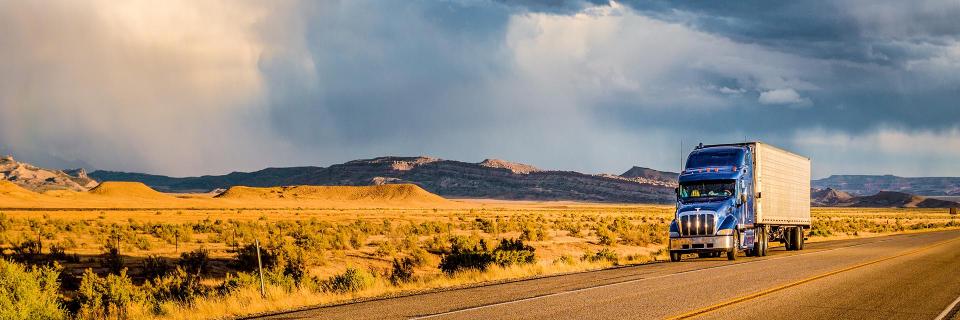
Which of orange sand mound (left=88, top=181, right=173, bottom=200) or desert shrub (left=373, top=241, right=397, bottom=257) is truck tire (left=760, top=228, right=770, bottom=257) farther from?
orange sand mound (left=88, top=181, right=173, bottom=200)

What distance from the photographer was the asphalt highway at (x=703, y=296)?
1362 cm

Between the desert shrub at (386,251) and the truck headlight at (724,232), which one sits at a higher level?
the truck headlight at (724,232)

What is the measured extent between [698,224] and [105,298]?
18144mm

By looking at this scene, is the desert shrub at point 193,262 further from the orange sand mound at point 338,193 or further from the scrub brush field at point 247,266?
the orange sand mound at point 338,193

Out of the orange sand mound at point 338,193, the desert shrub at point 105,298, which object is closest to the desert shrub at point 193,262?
the desert shrub at point 105,298

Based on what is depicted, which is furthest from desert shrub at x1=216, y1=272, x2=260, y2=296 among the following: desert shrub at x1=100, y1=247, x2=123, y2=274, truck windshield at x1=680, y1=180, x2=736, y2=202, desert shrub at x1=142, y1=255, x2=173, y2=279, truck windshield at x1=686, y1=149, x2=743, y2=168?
truck windshield at x1=686, y1=149, x2=743, y2=168

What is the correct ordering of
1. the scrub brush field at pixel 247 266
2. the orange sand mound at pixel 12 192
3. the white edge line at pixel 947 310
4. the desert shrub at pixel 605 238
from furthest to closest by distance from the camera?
1. the orange sand mound at pixel 12 192
2. the desert shrub at pixel 605 238
3. the scrub brush field at pixel 247 266
4. the white edge line at pixel 947 310

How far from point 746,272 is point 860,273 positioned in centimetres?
294

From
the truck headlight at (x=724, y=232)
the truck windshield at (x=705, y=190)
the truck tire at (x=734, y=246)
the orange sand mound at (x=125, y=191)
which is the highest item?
the orange sand mound at (x=125, y=191)

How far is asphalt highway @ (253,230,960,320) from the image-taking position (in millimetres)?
13617

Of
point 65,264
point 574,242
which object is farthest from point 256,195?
point 65,264

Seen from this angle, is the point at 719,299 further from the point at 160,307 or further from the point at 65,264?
the point at 65,264

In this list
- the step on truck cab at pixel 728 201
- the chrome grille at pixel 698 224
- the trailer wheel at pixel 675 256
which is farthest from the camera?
the trailer wheel at pixel 675 256

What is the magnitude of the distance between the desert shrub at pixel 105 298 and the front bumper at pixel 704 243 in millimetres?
17110
